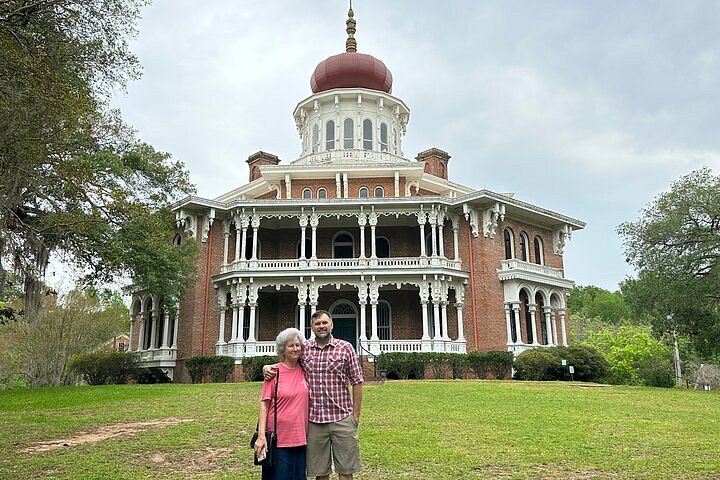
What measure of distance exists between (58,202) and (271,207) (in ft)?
41.2

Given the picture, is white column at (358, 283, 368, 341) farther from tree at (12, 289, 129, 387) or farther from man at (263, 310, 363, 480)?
man at (263, 310, 363, 480)

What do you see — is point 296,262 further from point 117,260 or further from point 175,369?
point 117,260

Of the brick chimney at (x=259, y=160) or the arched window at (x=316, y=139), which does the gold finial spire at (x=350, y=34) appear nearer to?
the arched window at (x=316, y=139)

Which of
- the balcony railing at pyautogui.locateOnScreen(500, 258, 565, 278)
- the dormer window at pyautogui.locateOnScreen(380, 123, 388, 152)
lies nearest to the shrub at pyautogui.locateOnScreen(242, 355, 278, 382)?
the balcony railing at pyautogui.locateOnScreen(500, 258, 565, 278)

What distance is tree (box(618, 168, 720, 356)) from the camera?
22688 millimetres

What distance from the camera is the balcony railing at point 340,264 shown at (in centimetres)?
2866

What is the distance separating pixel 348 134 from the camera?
117 ft

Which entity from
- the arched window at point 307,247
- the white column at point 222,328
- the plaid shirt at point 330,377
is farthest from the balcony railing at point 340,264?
the plaid shirt at point 330,377

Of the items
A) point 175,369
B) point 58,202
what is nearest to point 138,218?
point 58,202

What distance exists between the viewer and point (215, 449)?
9.05m

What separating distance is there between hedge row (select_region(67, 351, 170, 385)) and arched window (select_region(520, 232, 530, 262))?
60.8 feet

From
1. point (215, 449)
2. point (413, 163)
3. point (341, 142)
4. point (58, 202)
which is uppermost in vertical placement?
point (341, 142)

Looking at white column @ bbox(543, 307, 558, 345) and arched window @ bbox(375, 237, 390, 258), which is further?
arched window @ bbox(375, 237, 390, 258)

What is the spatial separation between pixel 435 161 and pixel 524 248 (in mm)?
7795
